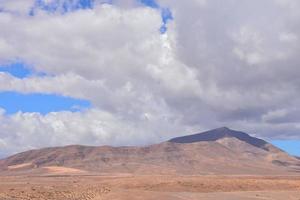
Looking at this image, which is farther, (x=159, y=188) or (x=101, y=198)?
(x=159, y=188)

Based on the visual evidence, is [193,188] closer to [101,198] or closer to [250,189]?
[250,189]

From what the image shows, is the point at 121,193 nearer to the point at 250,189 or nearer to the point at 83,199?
the point at 83,199

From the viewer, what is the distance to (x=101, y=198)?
220ft

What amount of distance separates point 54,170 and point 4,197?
133 meters

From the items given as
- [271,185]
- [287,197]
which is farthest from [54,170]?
[287,197]

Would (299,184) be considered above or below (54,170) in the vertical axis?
below

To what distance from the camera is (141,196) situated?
6881 cm

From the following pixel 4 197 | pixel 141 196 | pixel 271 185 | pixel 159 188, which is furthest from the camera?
pixel 271 185

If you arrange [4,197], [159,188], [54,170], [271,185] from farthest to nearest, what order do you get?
[54,170] → [271,185] → [159,188] → [4,197]

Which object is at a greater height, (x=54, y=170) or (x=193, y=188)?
(x=54, y=170)

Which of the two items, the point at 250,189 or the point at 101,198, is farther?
the point at 250,189

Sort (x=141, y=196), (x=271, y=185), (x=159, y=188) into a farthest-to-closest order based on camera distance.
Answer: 1. (x=271, y=185)
2. (x=159, y=188)
3. (x=141, y=196)

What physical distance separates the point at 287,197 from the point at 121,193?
85.4 ft

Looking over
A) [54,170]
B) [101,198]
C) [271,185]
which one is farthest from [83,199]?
[54,170]
